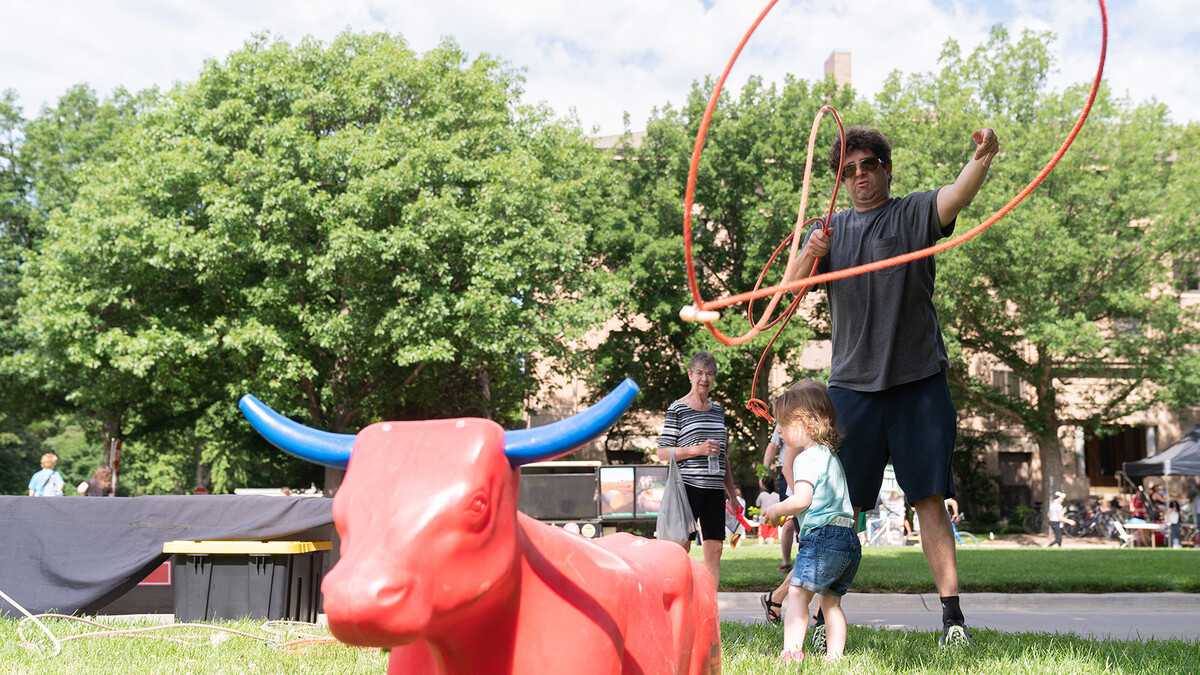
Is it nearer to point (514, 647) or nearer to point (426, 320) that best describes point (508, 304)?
point (426, 320)

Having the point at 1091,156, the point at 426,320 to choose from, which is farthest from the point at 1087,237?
the point at 426,320

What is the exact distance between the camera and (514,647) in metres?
1.92

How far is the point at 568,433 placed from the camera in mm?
1902

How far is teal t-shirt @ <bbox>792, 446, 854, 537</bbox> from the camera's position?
4484mm

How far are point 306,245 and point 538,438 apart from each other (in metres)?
21.5

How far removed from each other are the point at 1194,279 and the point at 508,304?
22966mm

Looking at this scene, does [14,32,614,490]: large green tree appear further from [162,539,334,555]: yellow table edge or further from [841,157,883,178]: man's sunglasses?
[841,157,883,178]: man's sunglasses

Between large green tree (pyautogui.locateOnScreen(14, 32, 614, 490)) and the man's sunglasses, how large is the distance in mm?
17316

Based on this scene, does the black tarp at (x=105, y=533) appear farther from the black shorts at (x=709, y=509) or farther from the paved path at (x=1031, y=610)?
the paved path at (x=1031, y=610)

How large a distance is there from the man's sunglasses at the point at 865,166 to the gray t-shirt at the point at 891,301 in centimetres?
21

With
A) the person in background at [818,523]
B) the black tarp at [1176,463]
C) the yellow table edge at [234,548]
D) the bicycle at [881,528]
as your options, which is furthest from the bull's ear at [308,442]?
the black tarp at [1176,463]

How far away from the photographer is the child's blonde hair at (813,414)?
4.63 meters

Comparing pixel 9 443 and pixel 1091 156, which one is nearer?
pixel 1091 156

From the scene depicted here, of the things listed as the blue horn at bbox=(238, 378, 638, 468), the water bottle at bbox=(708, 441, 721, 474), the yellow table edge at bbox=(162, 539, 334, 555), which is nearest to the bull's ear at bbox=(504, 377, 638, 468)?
the blue horn at bbox=(238, 378, 638, 468)
